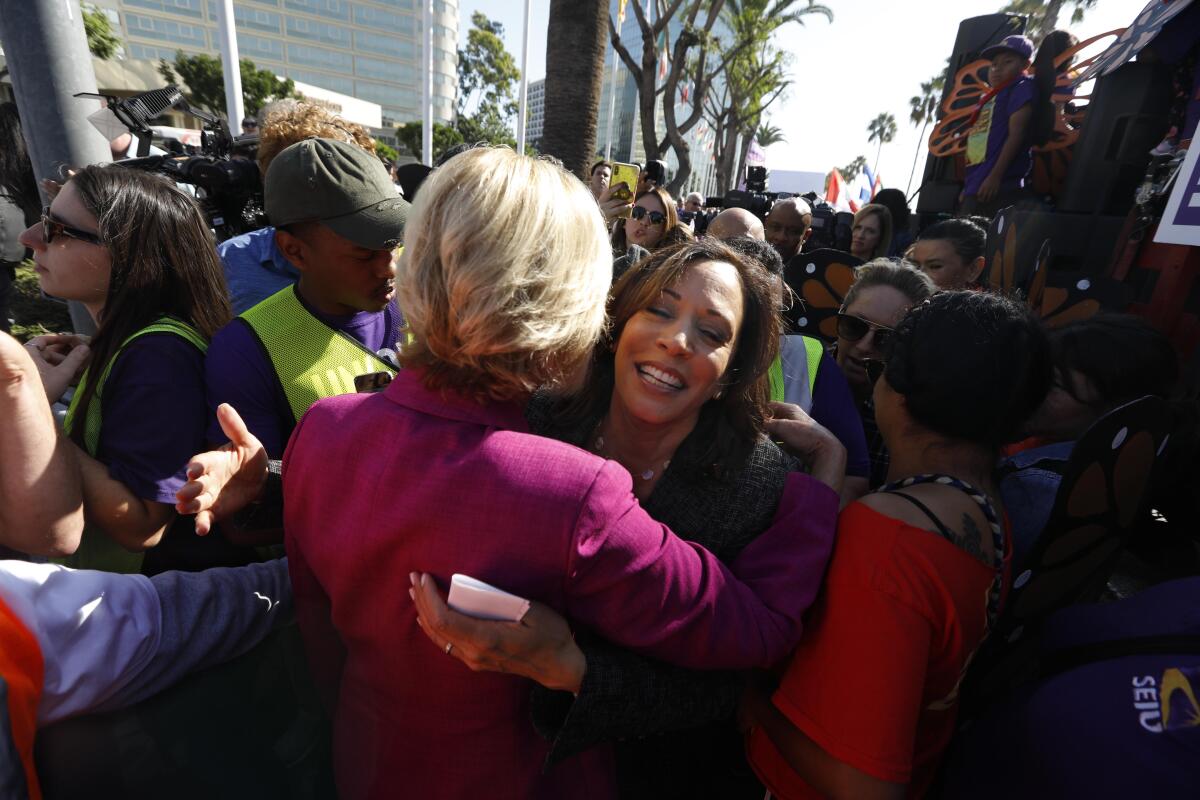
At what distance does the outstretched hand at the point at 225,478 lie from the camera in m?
1.17

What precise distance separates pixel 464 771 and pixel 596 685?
0.32m

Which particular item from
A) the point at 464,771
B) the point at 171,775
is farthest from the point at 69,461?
the point at 464,771

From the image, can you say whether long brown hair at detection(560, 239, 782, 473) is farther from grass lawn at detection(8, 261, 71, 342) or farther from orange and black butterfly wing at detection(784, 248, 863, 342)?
grass lawn at detection(8, 261, 71, 342)

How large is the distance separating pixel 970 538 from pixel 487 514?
906mm

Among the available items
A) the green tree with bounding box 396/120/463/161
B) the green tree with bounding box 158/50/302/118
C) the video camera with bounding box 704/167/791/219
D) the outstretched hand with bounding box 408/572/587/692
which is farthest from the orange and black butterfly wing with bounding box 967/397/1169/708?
the green tree with bounding box 396/120/463/161

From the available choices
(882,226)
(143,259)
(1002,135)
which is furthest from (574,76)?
(143,259)

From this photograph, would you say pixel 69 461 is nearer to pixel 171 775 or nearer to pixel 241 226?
pixel 171 775

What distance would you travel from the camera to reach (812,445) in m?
1.60

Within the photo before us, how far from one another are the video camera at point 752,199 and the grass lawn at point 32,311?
5.78 m

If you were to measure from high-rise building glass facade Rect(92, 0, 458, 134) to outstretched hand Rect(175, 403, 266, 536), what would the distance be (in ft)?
192

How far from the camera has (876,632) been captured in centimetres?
106

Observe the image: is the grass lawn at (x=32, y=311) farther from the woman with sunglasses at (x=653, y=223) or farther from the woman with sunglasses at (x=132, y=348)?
the woman with sunglasses at (x=653, y=223)

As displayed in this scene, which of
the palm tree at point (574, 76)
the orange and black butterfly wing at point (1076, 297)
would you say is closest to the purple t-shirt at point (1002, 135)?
the orange and black butterfly wing at point (1076, 297)

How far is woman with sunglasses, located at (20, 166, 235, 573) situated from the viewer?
143cm
